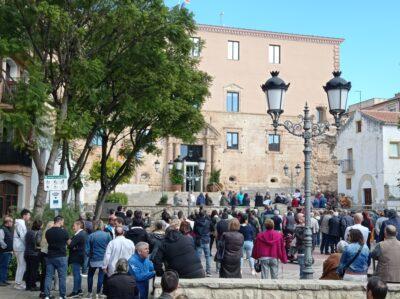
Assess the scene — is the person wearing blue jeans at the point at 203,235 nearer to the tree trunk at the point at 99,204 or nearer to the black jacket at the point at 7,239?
the black jacket at the point at 7,239

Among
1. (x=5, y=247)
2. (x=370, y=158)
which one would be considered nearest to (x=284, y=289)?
(x=5, y=247)

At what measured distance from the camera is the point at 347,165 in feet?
153

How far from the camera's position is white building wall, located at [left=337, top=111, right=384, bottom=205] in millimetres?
42231

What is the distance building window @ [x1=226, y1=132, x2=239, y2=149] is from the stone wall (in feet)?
138

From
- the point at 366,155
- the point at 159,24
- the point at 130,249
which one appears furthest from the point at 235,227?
the point at 366,155

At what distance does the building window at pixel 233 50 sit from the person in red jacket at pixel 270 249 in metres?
41.4

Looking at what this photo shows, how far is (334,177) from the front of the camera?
177ft

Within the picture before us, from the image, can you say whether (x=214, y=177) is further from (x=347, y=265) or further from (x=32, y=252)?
(x=347, y=265)

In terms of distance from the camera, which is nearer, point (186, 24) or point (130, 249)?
point (130, 249)

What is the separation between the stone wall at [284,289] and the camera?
7957 millimetres

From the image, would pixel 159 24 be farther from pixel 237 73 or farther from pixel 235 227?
pixel 237 73

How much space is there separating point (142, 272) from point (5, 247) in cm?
559

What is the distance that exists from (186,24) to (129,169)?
9147mm

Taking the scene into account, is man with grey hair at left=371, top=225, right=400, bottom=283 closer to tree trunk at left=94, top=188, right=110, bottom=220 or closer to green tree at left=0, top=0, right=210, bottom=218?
green tree at left=0, top=0, right=210, bottom=218
